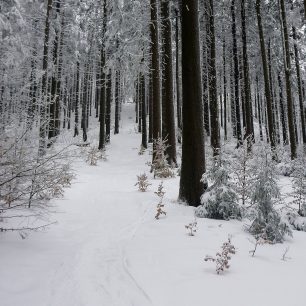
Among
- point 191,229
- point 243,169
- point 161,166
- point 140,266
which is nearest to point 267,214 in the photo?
point 191,229

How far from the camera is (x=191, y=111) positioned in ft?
23.9

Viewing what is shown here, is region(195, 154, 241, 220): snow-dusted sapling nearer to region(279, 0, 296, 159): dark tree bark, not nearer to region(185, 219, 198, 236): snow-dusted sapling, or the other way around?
region(185, 219, 198, 236): snow-dusted sapling

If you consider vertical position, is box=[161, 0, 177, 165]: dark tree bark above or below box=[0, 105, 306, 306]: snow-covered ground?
above

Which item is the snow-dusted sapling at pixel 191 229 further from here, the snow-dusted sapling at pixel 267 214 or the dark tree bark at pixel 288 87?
the dark tree bark at pixel 288 87

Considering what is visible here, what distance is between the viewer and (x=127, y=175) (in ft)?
43.4

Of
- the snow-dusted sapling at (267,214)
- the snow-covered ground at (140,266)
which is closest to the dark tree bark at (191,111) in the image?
→ the snow-covered ground at (140,266)

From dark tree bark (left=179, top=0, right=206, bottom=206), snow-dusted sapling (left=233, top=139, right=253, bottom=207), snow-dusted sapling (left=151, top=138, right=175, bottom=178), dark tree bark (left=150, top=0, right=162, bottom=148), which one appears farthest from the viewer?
dark tree bark (left=150, top=0, right=162, bottom=148)

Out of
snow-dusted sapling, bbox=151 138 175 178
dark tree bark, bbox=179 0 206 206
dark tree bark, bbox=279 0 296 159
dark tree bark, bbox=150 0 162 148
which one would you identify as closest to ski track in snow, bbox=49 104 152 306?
dark tree bark, bbox=179 0 206 206

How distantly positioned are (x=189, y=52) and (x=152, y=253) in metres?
4.60

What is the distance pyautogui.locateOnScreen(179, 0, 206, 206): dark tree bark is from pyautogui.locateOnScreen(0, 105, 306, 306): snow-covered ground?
3.00 feet

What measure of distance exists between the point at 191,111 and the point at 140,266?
13.8 ft

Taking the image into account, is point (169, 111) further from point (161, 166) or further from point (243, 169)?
point (243, 169)

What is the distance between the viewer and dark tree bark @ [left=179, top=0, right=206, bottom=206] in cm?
720

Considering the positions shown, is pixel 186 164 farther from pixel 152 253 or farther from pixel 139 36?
pixel 139 36
